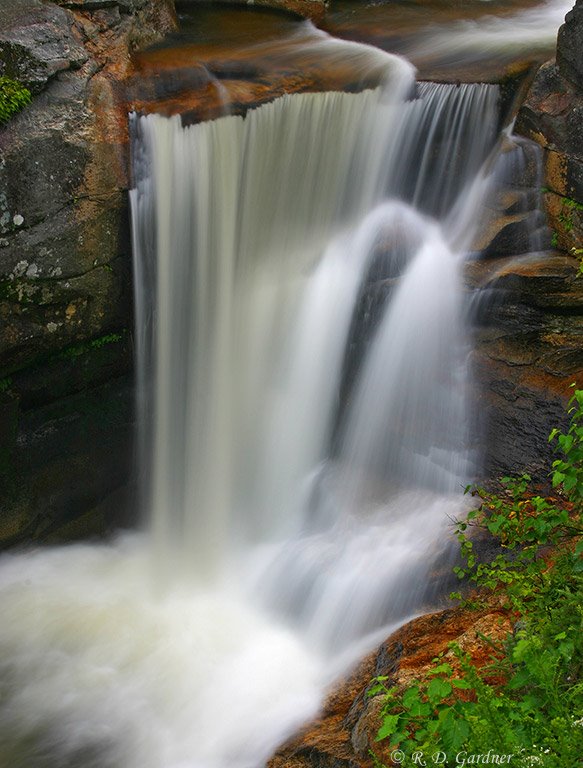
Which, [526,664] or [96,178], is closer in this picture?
[526,664]

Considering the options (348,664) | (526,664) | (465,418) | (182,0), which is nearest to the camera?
(526,664)

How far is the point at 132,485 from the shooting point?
706 cm

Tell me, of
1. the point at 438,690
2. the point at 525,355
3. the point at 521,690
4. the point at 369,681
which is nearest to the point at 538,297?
the point at 525,355

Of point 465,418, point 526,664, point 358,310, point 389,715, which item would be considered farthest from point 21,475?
point 526,664

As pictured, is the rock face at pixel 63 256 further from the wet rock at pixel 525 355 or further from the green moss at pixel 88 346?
the wet rock at pixel 525 355

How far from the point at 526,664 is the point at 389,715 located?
0.62 m

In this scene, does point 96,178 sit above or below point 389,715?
above

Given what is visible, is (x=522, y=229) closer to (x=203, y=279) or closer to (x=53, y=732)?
(x=203, y=279)

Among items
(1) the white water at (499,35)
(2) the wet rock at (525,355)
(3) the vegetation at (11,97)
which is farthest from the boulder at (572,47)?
(3) the vegetation at (11,97)

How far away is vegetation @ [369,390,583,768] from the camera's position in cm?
291

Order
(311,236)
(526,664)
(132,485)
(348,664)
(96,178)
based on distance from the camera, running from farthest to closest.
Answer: (132,485) < (311,236) < (96,178) < (348,664) < (526,664)

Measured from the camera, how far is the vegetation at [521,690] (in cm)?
291

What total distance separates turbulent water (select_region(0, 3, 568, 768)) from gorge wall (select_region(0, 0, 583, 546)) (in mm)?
237

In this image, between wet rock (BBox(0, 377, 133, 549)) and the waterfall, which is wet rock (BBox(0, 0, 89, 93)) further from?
wet rock (BBox(0, 377, 133, 549))
